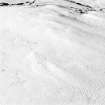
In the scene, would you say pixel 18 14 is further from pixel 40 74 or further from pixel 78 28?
Result: pixel 40 74

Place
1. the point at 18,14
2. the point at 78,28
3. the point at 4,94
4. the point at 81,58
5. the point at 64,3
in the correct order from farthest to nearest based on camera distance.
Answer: the point at 64,3
the point at 18,14
the point at 78,28
the point at 81,58
the point at 4,94

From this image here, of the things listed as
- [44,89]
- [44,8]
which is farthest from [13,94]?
[44,8]

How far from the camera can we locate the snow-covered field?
1.35 metres

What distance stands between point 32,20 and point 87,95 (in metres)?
0.85

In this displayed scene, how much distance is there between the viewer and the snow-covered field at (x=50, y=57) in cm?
135

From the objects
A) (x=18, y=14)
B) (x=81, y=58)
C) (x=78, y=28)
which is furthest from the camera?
(x=18, y=14)

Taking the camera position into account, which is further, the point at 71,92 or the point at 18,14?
the point at 18,14

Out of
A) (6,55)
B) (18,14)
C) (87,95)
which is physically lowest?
(87,95)

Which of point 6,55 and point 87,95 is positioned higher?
point 6,55

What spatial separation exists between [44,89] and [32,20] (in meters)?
0.73

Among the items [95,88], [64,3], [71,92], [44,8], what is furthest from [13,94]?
[64,3]

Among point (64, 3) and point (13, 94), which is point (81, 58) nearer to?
point (13, 94)

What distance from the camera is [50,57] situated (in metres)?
1.60

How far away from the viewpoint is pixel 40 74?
4.86 ft
